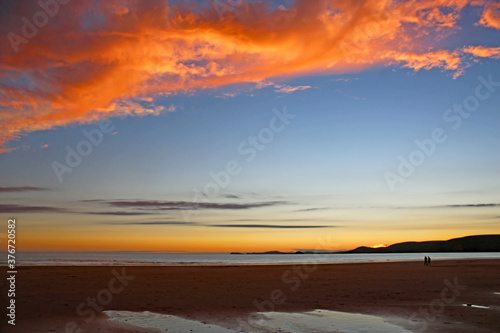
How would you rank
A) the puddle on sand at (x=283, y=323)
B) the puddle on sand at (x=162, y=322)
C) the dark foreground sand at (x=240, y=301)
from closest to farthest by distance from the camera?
the puddle on sand at (x=283, y=323) < the puddle on sand at (x=162, y=322) < the dark foreground sand at (x=240, y=301)

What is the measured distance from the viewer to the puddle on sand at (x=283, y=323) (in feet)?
45.1

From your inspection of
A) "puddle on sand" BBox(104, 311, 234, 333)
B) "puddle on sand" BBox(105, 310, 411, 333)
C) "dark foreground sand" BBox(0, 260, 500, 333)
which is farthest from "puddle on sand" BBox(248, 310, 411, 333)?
"puddle on sand" BBox(104, 311, 234, 333)

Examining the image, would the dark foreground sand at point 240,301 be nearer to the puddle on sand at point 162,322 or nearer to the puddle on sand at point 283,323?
the puddle on sand at point 162,322

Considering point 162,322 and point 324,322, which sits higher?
point 162,322

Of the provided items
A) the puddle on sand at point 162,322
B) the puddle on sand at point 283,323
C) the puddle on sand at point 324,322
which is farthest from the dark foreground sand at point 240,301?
the puddle on sand at point 324,322

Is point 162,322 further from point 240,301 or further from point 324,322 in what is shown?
point 324,322

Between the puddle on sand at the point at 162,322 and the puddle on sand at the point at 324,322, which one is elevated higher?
the puddle on sand at the point at 162,322

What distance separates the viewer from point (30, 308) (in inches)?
693

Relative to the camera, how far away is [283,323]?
49.0 feet

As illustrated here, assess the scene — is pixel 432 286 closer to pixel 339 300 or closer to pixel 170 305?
pixel 339 300

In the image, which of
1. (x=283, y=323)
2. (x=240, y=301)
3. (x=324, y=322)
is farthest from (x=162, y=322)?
(x=324, y=322)

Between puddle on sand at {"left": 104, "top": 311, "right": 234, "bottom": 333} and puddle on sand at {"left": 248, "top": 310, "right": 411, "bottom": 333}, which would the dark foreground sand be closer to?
→ puddle on sand at {"left": 104, "top": 311, "right": 234, "bottom": 333}

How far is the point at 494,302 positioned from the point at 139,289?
20.8 metres

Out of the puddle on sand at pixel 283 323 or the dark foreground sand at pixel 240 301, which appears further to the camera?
the dark foreground sand at pixel 240 301
